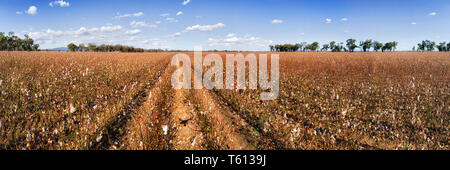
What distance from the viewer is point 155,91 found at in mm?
7129

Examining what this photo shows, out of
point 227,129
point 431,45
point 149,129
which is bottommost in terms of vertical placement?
point 227,129

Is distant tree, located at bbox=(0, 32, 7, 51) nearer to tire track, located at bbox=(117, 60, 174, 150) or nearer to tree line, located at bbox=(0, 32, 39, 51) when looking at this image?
tree line, located at bbox=(0, 32, 39, 51)

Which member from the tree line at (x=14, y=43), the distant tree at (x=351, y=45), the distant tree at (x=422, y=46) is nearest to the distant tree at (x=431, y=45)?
the distant tree at (x=422, y=46)

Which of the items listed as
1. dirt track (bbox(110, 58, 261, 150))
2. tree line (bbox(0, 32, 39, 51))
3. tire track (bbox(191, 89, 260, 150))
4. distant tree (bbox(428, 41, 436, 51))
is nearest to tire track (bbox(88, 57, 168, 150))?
dirt track (bbox(110, 58, 261, 150))

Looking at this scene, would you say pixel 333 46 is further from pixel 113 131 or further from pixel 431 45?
pixel 113 131

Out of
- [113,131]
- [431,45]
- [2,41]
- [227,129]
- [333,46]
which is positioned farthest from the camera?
[333,46]

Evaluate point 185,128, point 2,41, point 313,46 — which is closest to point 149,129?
point 185,128

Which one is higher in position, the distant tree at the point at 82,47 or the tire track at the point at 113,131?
the distant tree at the point at 82,47

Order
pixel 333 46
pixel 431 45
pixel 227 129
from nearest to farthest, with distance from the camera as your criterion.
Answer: pixel 227 129, pixel 431 45, pixel 333 46

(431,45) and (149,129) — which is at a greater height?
(431,45)

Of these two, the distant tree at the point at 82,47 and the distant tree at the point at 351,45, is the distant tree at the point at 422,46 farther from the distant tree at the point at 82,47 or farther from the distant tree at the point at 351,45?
the distant tree at the point at 82,47

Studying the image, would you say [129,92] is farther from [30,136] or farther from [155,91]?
[30,136]
